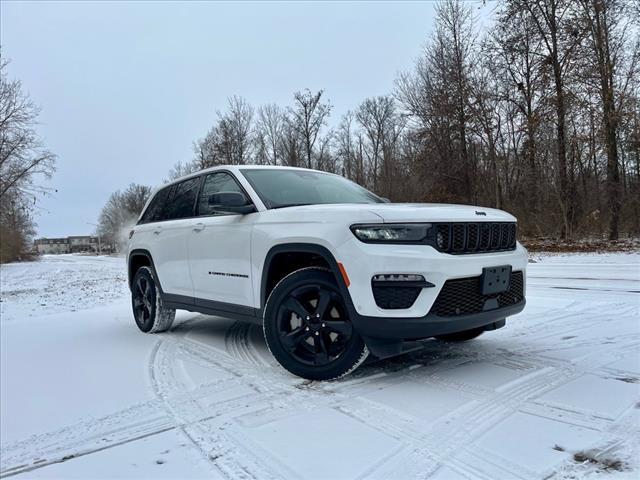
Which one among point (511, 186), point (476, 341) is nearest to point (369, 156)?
point (511, 186)

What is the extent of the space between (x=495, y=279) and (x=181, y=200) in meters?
3.47

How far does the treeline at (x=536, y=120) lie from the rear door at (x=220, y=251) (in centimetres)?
1851

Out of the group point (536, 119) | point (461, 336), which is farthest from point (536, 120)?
point (461, 336)

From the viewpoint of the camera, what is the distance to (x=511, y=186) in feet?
74.2

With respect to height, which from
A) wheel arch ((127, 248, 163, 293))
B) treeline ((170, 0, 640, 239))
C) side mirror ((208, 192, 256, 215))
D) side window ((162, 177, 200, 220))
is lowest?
wheel arch ((127, 248, 163, 293))

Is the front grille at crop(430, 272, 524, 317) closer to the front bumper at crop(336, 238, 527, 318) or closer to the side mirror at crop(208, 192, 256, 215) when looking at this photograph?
the front bumper at crop(336, 238, 527, 318)

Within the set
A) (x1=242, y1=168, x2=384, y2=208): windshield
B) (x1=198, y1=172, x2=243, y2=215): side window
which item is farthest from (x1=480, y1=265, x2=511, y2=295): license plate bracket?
(x1=198, y1=172, x2=243, y2=215): side window

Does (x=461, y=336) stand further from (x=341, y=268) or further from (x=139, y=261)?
(x=139, y=261)

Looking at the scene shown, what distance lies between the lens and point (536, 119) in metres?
19.4

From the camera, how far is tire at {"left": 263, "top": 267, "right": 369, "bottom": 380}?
126 inches

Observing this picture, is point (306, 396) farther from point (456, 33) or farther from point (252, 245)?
point (456, 33)

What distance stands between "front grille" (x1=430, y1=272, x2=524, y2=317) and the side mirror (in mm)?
1727

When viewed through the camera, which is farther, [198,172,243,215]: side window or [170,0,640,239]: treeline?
[170,0,640,239]: treeline

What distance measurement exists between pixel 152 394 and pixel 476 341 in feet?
9.65
